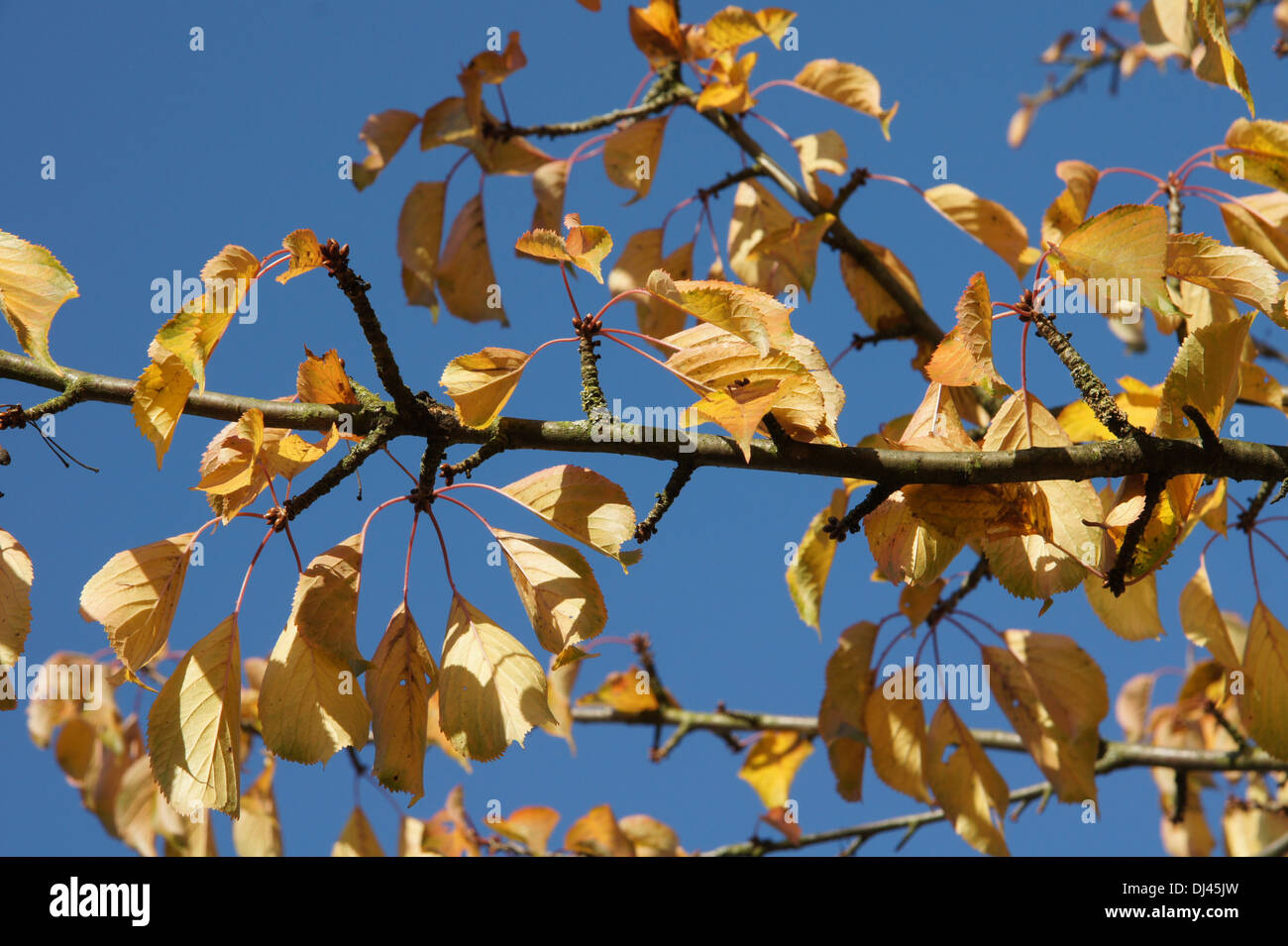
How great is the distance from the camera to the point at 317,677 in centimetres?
155

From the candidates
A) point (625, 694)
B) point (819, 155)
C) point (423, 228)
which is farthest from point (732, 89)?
point (625, 694)

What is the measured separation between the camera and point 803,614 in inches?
92.2

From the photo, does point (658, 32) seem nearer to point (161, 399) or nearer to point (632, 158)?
point (632, 158)

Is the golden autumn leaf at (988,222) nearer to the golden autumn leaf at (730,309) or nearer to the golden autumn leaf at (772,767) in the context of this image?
the golden autumn leaf at (730,309)

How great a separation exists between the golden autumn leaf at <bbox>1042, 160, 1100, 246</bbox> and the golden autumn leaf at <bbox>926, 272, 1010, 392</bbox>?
0.54m

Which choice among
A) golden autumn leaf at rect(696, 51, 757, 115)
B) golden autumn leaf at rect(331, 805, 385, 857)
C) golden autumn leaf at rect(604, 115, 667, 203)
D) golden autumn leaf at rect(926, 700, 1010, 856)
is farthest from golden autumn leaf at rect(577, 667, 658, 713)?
golden autumn leaf at rect(696, 51, 757, 115)

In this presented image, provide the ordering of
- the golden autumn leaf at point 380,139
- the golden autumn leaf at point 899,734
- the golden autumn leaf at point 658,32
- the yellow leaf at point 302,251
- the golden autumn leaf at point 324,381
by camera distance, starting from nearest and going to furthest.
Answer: the yellow leaf at point 302,251 < the golden autumn leaf at point 324,381 < the golden autumn leaf at point 899,734 < the golden autumn leaf at point 658,32 < the golden autumn leaf at point 380,139

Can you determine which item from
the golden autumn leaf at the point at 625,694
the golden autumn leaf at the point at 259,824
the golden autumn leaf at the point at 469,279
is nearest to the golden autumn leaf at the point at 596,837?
the golden autumn leaf at the point at 625,694

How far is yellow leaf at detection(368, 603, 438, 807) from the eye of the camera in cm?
154

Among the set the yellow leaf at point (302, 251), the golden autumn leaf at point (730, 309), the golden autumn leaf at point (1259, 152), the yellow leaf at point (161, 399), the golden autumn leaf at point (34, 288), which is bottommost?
the yellow leaf at point (161, 399)

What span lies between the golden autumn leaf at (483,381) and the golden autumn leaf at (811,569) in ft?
3.49

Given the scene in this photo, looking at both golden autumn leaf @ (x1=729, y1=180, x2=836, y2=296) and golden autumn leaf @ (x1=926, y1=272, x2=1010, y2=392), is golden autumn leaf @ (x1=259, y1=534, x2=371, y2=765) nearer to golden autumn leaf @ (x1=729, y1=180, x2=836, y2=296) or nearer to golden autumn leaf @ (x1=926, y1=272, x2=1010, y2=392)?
golden autumn leaf @ (x1=926, y1=272, x2=1010, y2=392)

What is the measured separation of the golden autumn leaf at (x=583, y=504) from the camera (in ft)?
5.05

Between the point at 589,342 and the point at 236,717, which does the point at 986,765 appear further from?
the point at 236,717
